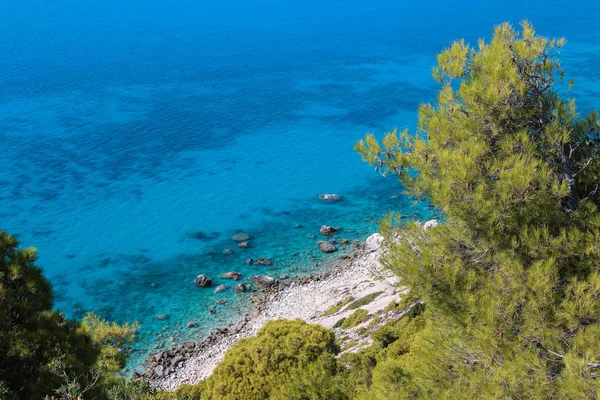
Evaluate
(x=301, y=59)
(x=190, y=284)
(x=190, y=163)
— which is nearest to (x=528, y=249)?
(x=190, y=284)

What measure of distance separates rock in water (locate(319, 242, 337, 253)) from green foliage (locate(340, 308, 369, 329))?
10.7m

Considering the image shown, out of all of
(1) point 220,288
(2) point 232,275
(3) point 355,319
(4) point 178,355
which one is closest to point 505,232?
(3) point 355,319

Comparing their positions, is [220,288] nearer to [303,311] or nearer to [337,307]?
[303,311]

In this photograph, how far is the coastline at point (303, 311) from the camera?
90.3 feet

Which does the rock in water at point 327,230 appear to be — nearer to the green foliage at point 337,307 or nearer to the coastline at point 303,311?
the coastline at point 303,311

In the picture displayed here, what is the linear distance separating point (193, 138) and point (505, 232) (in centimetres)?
5811

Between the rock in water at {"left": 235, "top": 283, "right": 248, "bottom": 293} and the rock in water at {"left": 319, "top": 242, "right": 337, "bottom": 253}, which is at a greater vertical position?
the rock in water at {"left": 319, "top": 242, "right": 337, "bottom": 253}

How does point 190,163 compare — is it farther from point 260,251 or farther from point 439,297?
point 439,297

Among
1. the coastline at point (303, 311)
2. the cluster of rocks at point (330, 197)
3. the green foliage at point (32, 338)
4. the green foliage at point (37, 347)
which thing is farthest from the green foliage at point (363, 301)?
the green foliage at point (32, 338)

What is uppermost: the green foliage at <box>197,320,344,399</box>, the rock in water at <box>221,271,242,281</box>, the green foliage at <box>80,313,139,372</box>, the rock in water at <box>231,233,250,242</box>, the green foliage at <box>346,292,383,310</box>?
the green foliage at <box>80,313,139,372</box>

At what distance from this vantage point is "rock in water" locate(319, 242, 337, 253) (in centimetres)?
3966

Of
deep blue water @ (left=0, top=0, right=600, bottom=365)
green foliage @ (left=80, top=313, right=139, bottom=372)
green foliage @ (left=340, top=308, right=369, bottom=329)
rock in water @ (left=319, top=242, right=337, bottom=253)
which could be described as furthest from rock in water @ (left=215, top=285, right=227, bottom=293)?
green foliage @ (left=80, top=313, right=139, bottom=372)

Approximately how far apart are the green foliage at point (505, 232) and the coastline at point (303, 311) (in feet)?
49.2

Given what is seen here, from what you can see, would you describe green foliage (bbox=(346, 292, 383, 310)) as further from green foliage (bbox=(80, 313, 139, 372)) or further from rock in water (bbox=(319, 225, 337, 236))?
green foliage (bbox=(80, 313, 139, 372))
